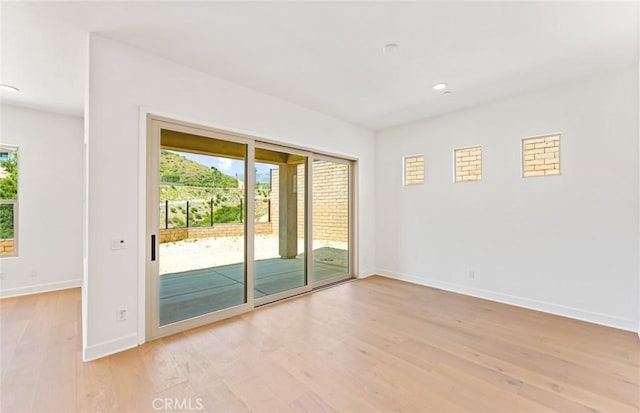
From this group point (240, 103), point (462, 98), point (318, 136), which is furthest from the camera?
point (318, 136)

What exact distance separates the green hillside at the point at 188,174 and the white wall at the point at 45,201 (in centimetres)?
297

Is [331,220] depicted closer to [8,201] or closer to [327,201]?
[327,201]

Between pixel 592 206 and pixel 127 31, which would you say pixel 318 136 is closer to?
pixel 127 31

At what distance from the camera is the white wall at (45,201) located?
4266 millimetres

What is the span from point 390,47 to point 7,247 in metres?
6.15

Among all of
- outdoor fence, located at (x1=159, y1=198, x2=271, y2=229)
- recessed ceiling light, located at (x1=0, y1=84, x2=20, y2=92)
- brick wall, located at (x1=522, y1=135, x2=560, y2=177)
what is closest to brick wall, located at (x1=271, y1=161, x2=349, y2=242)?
outdoor fence, located at (x1=159, y1=198, x2=271, y2=229)

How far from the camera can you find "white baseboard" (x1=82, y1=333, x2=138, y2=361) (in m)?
2.47

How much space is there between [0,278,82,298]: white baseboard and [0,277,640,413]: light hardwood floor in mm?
776

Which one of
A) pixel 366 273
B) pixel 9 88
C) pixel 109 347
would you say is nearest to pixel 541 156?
pixel 366 273

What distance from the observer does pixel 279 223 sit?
4266 millimetres

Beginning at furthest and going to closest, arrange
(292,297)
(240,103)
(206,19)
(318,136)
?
(318,136)
(292,297)
(240,103)
(206,19)

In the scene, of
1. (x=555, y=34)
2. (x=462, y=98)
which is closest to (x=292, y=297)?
(x=462, y=98)

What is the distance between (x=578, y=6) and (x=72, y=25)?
415 centimetres

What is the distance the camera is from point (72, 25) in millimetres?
2385
